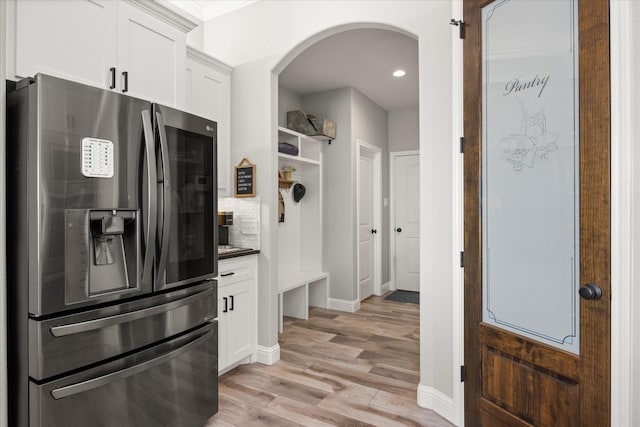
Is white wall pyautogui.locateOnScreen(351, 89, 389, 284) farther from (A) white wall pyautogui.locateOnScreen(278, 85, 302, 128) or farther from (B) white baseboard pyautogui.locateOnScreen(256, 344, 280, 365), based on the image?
(B) white baseboard pyautogui.locateOnScreen(256, 344, 280, 365)

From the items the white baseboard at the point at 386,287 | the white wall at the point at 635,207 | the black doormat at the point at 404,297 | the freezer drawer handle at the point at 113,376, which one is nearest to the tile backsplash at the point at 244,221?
the freezer drawer handle at the point at 113,376

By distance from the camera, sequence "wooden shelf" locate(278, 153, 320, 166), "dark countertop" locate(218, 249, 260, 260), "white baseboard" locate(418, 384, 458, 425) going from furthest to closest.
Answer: "wooden shelf" locate(278, 153, 320, 166) → "dark countertop" locate(218, 249, 260, 260) → "white baseboard" locate(418, 384, 458, 425)

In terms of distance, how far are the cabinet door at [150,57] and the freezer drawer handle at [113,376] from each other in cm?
142

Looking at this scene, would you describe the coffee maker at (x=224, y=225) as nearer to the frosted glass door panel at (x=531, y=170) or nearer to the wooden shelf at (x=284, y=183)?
the wooden shelf at (x=284, y=183)

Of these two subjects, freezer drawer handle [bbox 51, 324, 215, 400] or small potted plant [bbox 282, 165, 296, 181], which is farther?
small potted plant [bbox 282, 165, 296, 181]

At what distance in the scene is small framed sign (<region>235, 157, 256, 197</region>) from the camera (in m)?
3.00

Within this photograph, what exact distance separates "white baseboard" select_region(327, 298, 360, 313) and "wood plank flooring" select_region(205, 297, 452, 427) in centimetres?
55

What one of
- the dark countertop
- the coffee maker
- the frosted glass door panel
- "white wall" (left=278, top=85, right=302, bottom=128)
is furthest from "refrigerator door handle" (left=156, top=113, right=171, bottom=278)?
"white wall" (left=278, top=85, right=302, bottom=128)

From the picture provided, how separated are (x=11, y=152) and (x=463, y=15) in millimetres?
2225

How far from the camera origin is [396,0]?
8.04 feet

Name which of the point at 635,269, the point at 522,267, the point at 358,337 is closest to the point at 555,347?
the point at 522,267

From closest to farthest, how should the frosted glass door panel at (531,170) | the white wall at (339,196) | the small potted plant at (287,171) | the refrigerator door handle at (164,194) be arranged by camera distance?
the frosted glass door panel at (531,170) → the refrigerator door handle at (164,194) → the small potted plant at (287,171) → the white wall at (339,196)

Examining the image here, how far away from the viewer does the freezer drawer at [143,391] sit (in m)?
1.47

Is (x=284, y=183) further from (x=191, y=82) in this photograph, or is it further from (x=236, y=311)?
(x=236, y=311)
